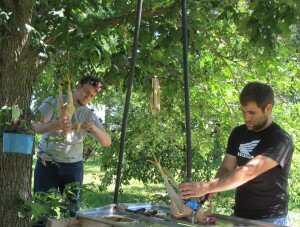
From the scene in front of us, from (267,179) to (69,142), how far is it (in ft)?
5.49

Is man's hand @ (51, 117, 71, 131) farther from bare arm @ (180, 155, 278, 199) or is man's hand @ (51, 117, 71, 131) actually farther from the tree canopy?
bare arm @ (180, 155, 278, 199)

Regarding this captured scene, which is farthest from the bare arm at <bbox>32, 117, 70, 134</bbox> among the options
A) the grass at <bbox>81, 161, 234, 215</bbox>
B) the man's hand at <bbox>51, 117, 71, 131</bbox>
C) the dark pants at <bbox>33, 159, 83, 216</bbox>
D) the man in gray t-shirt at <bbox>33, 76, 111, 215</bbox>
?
the grass at <bbox>81, 161, 234, 215</bbox>

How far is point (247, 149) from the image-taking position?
270 cm

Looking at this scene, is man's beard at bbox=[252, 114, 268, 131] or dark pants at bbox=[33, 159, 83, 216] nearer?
man's beard at bbox=[252, 114, 268, 131]

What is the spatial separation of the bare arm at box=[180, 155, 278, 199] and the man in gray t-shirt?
139cm

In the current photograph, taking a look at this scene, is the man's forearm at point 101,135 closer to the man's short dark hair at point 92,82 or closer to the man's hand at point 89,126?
the man's hand at point 89,126

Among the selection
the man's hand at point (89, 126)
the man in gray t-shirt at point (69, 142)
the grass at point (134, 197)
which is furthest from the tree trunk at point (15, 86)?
the grass at point (134, 197)

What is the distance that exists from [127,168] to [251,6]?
503cm

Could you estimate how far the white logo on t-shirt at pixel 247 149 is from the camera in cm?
267

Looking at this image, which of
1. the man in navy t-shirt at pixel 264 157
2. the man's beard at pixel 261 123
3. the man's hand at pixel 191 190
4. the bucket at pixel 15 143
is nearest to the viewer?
the man's hand at pixel 191 190

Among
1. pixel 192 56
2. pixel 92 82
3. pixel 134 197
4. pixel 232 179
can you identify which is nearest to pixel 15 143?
pixel 92 82

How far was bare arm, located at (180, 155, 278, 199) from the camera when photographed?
2.16 meters

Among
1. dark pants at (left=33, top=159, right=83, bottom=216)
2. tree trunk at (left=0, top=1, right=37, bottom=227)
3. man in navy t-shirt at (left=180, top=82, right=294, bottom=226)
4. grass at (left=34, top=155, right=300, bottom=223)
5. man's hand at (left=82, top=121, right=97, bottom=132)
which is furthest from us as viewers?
grass at (left=34, top=155, right=300, bottom=223)

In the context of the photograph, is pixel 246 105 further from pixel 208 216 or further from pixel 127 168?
pixel 127 168
